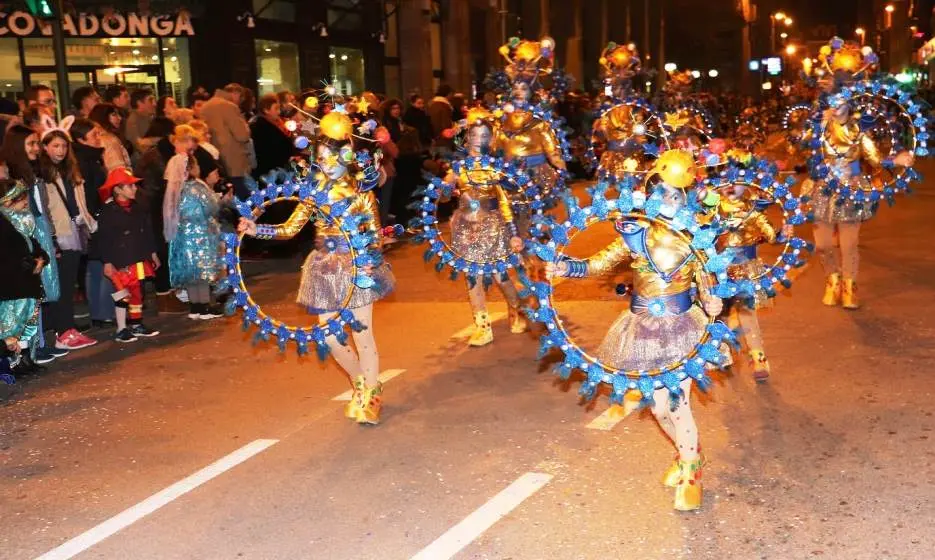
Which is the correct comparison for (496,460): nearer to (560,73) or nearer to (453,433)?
(453,433)

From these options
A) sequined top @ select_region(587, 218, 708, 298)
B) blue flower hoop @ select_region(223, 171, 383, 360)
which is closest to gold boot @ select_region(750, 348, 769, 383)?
sequined top @ select_region(587, 218, 708, 298)

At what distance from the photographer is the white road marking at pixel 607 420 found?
6.19m

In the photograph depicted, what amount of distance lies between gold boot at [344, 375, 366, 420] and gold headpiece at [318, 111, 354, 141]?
62.3 inches

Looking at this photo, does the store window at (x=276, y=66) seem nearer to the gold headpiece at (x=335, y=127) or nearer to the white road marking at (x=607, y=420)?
the gold headpiece at (x=335, y=127)

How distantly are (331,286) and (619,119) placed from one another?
20.4 ft

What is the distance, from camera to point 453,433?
6246mm

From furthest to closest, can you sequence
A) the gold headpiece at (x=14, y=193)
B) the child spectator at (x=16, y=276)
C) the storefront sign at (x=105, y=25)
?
the storefront sign at (x=105, y=25), the gold headpiece at (x=14, y=193), the child spectator at (x=16, y=276)

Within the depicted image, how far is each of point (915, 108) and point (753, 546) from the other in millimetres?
5391

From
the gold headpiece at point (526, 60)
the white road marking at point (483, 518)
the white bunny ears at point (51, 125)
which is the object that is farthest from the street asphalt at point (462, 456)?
the gold headpiece at point (526, 60)

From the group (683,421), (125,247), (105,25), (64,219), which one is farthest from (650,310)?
(105,25)

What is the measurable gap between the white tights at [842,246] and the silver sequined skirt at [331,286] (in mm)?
4543

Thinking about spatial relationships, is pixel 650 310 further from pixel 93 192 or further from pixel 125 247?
pixel 93 192

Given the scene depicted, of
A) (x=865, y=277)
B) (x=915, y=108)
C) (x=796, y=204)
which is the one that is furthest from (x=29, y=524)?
(x=865, y=277)

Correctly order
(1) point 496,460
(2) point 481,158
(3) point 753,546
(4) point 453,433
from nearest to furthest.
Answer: (3) point 753,546 < (1) point 496,460 < (4) point 453,433 < (2) point 481,158
